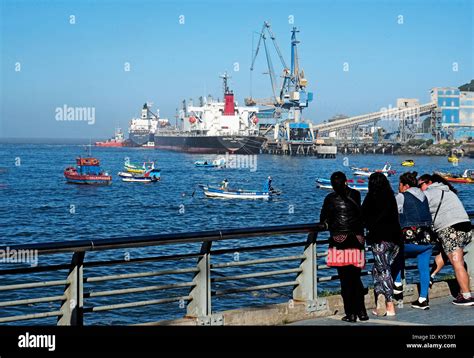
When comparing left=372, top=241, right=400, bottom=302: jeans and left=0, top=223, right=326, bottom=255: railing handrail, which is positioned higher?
left=0, top=223, right=326, bottom=255: railing handrail

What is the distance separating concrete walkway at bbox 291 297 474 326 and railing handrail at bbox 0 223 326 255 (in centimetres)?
81

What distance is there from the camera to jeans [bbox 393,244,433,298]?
7.56 metres

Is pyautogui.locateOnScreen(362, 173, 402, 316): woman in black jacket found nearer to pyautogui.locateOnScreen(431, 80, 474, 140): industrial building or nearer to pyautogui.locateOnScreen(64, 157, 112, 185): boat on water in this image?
pyautogui.locateOnScreen(64, 157, 112, 185): boat on water

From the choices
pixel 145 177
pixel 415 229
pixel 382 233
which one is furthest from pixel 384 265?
pixel 145 177

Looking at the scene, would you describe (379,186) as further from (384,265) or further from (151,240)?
(151,240)

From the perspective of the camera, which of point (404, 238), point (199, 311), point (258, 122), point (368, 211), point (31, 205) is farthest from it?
point (258, 122)

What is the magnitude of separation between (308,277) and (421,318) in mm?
1068

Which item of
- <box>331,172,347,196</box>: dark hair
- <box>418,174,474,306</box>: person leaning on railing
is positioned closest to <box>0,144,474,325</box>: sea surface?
<box>418,174,474,306</box>: person leaning on railing

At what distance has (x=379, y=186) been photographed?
6.97 m
